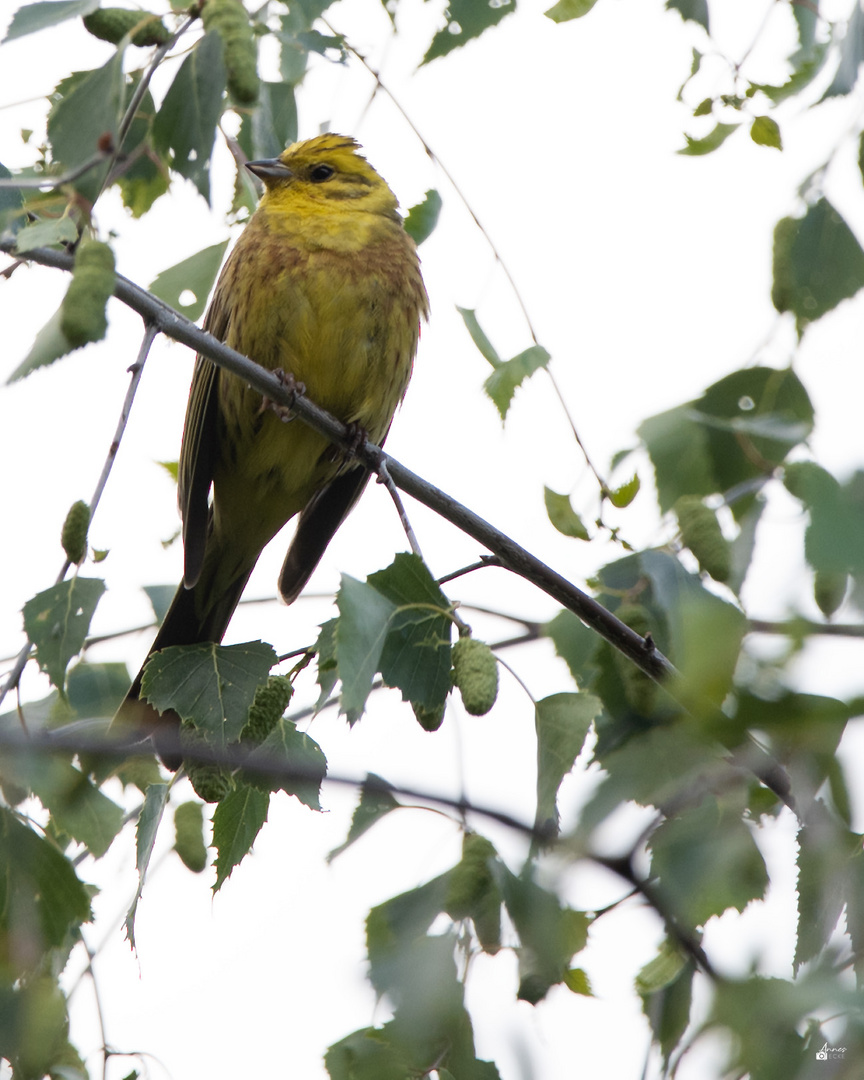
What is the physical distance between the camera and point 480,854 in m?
1.71

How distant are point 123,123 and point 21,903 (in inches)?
51.5

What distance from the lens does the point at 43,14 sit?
2.09 meters

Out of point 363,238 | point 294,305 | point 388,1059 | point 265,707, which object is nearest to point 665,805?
point 388,1059

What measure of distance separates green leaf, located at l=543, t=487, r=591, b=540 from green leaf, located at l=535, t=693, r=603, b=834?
78cm

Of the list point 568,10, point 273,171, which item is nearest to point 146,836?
point 568,10

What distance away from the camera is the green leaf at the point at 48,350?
5.73ft

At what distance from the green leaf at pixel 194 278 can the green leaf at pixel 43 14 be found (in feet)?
3.98

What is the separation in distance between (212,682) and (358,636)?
54 centimetres

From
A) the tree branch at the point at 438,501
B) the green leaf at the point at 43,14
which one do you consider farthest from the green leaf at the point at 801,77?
the green leaf at the point at 43,14

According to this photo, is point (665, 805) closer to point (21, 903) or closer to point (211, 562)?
point (21, 903)

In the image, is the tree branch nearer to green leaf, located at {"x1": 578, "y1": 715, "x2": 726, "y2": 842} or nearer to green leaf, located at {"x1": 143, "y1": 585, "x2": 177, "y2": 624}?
green leaf, located at {"x1": 578, "y1": 715, "x2": 726, "y2": 842}

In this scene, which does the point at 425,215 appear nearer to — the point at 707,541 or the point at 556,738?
the point at 707,541

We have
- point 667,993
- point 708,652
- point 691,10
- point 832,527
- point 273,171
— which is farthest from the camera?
point 273,171

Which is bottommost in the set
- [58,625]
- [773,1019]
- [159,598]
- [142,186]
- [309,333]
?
[773,1019]
